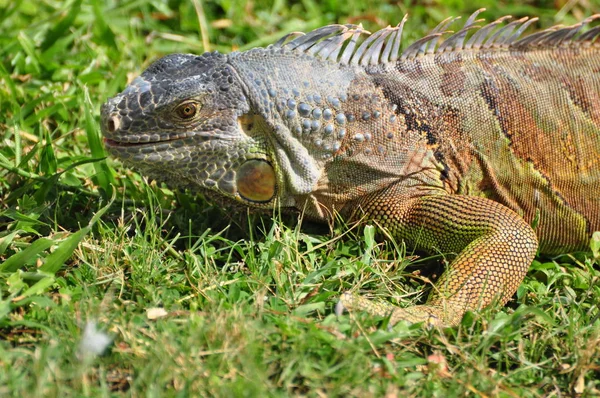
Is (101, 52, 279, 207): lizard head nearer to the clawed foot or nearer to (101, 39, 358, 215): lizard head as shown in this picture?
(101, 39, 358, 215): lizard head

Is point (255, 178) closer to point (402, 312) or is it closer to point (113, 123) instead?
point (113, 123)

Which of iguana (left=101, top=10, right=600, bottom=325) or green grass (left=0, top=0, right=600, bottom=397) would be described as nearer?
green grass (left=0, top=0, right=600, bottom=397)

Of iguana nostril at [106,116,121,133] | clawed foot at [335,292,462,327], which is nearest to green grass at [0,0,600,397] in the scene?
clawed foot at [335,292,462,327]

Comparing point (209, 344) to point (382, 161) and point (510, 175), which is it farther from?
point (510, 175)

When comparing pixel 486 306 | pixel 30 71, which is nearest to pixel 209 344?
pixel 486 306

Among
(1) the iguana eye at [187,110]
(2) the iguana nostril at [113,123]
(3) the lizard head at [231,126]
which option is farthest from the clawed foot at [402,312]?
(2) the iguana nostril at [113,123]

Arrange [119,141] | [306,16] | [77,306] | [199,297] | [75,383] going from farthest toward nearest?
[306,16], [119,141], [199,297], [77,306], [75,383]
